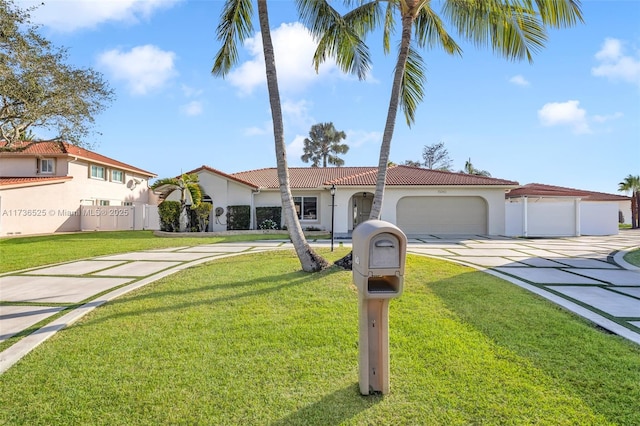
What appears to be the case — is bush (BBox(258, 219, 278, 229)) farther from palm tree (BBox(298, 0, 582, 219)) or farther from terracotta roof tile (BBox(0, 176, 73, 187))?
terracotta roof tile (BBox(0, 176, 73, 187))

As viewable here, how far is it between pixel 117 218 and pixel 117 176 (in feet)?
14.0

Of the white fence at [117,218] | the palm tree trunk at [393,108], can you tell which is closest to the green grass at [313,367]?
the palm tree trunk at [393,108]

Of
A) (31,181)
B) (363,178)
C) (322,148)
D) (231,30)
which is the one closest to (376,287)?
(231,30)

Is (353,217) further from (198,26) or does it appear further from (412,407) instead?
Answer: (412,407)

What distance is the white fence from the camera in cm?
2202

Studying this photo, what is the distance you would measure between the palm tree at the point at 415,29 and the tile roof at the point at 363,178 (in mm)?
8952

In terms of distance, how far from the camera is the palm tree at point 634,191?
30950mm

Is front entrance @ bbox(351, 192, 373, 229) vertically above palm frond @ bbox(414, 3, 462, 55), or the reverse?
palm frond @ bbox(414, 3, 462, 55)

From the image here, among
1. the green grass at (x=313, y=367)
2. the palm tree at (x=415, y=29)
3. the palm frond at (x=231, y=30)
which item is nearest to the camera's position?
the green grass at (x=313, y=367)

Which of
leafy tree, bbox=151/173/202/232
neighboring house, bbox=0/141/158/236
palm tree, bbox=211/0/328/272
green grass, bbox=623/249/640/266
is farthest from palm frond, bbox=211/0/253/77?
neighboring house, bbox=0/141/158/236

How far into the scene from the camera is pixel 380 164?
7602 mm

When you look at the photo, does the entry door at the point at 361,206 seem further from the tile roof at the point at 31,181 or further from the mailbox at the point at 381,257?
the mailbox at the point at 381,257

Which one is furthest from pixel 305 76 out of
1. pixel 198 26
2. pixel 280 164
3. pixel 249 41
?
pixel 280 164

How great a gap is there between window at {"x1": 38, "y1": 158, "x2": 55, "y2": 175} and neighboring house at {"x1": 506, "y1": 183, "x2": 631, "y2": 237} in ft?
98.9
